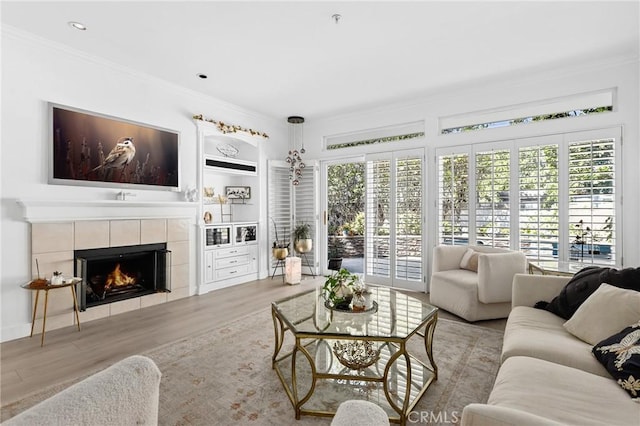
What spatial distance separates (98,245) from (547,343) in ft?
14.0

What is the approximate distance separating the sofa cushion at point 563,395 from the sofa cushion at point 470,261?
8.02 feet

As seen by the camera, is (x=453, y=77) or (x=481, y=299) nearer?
(x=481, y=299)

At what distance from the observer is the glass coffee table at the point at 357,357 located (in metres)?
1.95

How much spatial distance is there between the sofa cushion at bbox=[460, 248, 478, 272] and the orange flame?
4263 mm

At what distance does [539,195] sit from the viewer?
4.02m

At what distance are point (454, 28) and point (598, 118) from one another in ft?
7.07

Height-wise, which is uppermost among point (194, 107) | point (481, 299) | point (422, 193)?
point (194, 107)

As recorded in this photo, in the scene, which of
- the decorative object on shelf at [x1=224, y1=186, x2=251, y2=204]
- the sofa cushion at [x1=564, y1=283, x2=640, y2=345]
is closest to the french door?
the decorative object on shelf at [x1=224, y1=186, x2=251, y2=204]

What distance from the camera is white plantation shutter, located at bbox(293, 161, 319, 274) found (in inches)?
235

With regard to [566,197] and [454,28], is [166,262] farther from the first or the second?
[566,197]

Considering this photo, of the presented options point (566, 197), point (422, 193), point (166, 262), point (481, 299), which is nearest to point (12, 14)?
point (166, 262)

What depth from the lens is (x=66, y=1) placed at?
2.71 meters

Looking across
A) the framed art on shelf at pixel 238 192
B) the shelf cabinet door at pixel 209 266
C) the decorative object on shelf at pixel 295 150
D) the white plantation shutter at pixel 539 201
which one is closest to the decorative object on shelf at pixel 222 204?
the framed art on shelf at pixel 238 192

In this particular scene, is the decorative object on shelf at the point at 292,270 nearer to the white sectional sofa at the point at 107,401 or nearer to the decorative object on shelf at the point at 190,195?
the decorative object on shelf at the point at 190,195
